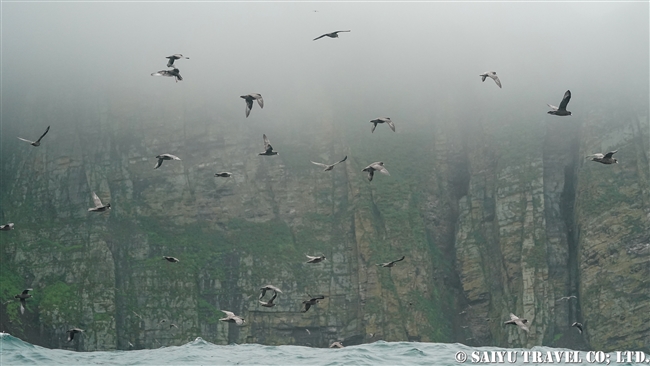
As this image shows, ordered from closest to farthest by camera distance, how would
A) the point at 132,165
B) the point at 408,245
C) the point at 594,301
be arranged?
the point at 594,301
the point at 408,245
the point at 132,165

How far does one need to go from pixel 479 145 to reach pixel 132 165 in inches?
1474

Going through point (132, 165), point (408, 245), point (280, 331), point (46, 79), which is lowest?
point (280, 331)

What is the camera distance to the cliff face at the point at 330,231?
348ft

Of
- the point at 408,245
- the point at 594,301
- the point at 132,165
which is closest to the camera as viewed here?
the point at 594,301

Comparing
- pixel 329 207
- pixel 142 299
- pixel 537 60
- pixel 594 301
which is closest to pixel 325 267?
pixel 329 207

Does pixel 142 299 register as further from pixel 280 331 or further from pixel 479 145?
pixel 479 145

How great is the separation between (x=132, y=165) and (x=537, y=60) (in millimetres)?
45495

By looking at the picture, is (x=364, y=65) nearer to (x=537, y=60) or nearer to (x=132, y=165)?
(x=537, y=60)

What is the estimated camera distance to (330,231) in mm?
113688

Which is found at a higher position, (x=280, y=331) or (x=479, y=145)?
(x=479, y=145)

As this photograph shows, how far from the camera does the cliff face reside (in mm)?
106000

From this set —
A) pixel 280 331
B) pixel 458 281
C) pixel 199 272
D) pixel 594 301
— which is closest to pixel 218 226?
pixel 199 272

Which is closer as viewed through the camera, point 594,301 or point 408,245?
point 594,301

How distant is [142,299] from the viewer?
356ft
